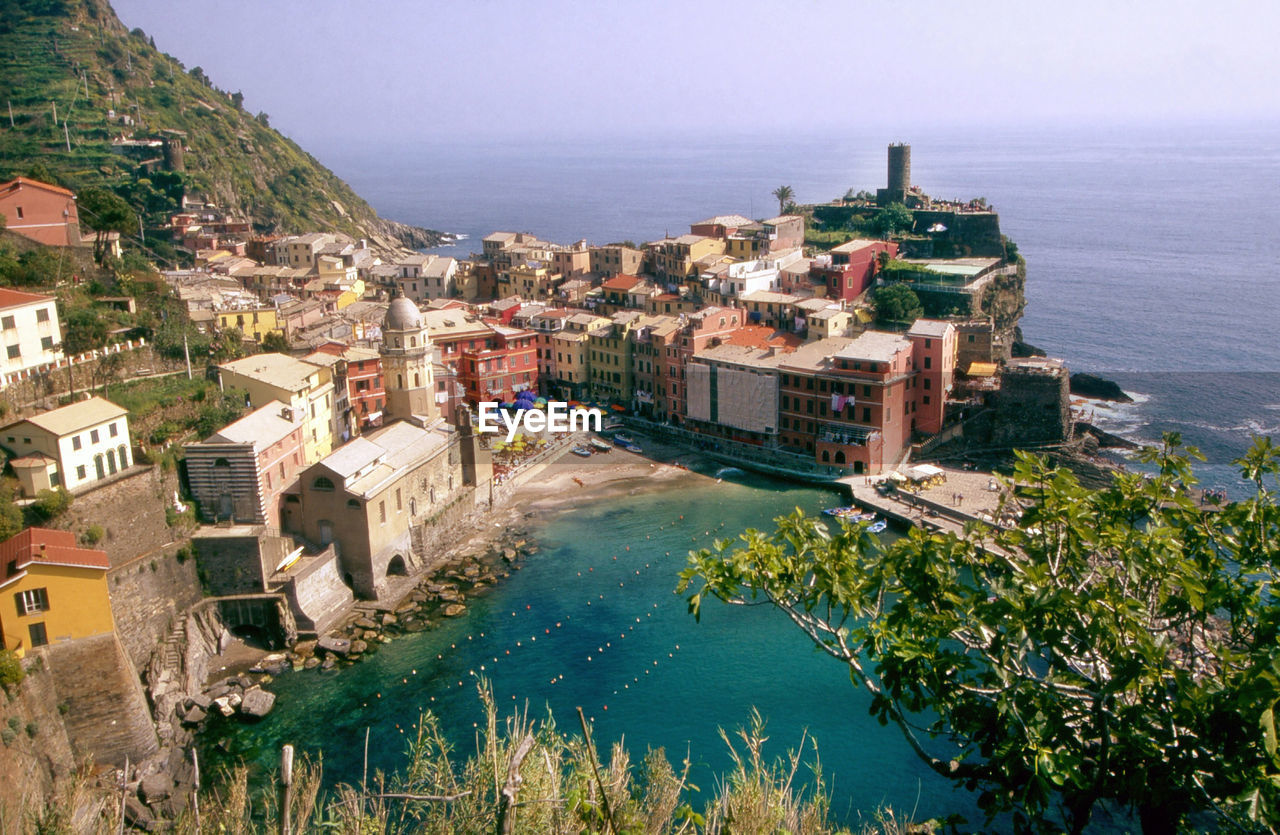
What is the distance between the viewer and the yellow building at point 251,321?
41.9 metres

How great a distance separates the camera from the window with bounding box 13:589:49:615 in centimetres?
2238

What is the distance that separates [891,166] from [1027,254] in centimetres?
3169

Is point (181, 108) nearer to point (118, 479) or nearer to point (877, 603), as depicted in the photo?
point (118, 479)

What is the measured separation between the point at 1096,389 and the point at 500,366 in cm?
3123

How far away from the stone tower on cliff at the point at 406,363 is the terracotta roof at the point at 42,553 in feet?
52.5

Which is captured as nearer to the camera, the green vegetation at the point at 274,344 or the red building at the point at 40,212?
the red building at the point at 40,212

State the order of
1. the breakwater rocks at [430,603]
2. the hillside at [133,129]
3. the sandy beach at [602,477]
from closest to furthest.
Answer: the breakwater rocks at [430,603]
the sandy beach at [602,477]
the hillside at [133,129]

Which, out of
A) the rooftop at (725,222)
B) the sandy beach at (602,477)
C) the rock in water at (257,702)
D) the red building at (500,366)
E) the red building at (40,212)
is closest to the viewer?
the rock in water at (257,702)

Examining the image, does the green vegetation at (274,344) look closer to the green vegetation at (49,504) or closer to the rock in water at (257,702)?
the green vegetation at (49,504)

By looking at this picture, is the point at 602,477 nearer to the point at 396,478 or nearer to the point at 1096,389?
the point at 396,478

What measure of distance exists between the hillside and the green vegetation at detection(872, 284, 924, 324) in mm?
47220

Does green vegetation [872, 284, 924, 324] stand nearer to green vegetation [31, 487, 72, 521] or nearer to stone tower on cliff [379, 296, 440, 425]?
stone tower on cliff [379, 296, 440, 425]

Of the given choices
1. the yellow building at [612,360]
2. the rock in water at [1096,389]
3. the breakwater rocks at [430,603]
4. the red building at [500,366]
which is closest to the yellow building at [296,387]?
the breakwater rocks at [430,603]

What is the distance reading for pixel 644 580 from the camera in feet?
109
